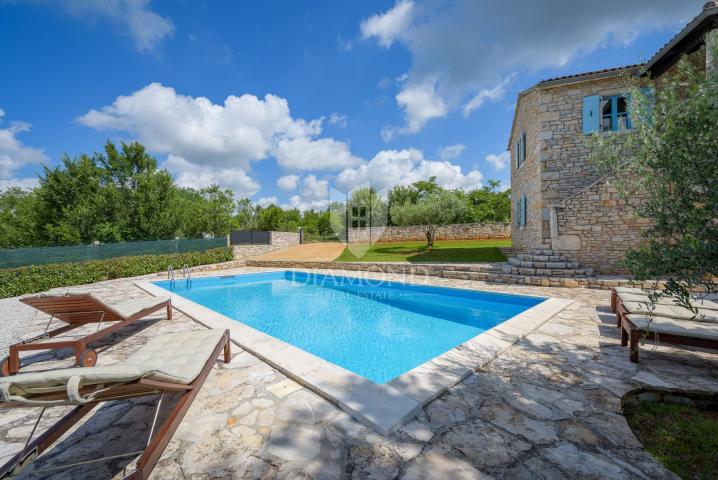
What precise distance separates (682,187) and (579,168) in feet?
30.5

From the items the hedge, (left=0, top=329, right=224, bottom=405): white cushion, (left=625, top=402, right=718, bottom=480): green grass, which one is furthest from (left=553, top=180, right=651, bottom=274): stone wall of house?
the hedge

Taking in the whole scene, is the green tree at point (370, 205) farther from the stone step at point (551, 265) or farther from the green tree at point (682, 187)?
the green tree at point (682, 187)

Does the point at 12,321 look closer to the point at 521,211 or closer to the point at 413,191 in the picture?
the point at 521,211

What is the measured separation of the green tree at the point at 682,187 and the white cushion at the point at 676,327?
1226mm

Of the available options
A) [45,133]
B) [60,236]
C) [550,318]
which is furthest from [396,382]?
[45,133]

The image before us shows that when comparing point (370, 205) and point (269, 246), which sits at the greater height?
point (370, 205)

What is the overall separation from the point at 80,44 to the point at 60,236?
17.0 m

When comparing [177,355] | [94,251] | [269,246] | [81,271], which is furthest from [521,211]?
[94,251]

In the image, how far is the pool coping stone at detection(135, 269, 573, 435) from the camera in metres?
2.17

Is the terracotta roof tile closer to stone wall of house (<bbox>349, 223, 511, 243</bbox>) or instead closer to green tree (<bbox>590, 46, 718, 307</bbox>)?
→ green tree (<bbox>590, 46, 718, 307</bbox>)

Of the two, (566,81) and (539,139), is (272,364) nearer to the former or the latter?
(539,139)

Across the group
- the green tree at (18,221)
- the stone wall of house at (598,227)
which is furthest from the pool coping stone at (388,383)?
the green tree at (18,221)

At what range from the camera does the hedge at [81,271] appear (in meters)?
8.41

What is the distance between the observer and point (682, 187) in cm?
198
